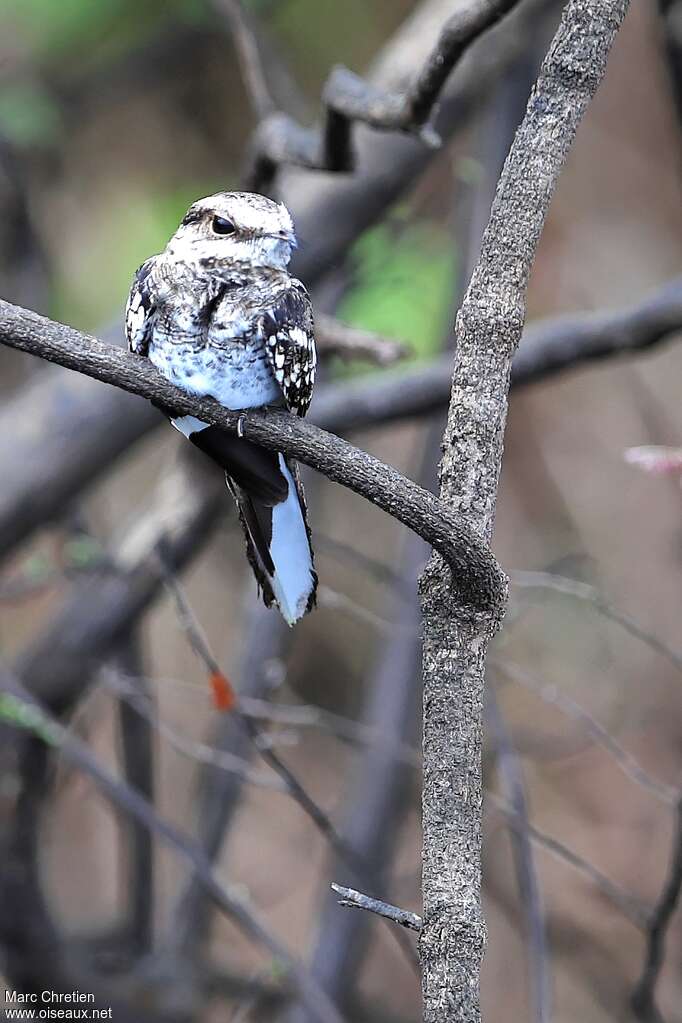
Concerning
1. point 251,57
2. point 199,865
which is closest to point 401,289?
point 251,57

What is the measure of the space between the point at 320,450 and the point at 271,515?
1.73ft

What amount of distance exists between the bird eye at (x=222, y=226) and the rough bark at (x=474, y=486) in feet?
2.17

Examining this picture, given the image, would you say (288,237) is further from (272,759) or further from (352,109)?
(272,759)

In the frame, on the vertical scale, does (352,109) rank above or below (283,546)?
above

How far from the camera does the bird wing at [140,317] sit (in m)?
2.15

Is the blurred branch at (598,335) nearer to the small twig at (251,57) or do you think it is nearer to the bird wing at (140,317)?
the small twig at (251,57)

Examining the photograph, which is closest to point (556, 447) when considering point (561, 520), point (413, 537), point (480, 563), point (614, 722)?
point (561, 520)

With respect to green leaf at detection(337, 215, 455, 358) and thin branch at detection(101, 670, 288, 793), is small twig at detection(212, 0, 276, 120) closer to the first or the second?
green leaf at detection(337, 215, 455, 358)

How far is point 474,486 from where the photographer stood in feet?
5.23

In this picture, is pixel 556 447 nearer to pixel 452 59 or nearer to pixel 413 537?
pixel 413 537

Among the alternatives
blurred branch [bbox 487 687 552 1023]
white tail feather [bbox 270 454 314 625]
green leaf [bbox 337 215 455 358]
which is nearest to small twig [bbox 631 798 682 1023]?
blurred branch [bbox 487 687 552 1023]

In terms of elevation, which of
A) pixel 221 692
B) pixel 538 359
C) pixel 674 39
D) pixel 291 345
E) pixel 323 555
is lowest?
pixel 221 692

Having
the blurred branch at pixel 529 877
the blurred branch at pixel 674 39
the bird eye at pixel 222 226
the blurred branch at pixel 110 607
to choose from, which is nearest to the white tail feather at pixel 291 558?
the bird eye at pixel 222 226

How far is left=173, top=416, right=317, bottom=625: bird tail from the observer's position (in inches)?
79.7
